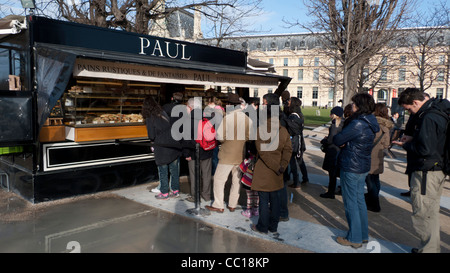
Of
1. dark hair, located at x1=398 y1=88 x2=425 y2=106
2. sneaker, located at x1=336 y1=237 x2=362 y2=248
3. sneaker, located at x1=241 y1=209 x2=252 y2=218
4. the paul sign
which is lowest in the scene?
sneaker, located at x1=336 y1=237 x2=362 y2=248

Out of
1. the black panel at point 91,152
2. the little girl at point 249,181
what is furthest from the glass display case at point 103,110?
the little girl at point 249,181

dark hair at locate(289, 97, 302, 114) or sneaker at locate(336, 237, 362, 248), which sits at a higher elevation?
dark hair at locate(289, 97, 302, 114)

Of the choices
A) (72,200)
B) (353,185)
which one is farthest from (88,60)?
(353,185)

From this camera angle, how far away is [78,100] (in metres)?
6.24

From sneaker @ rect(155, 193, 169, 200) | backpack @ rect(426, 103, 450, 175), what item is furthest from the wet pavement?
backpack @ rect(426, 103, 450, 175)

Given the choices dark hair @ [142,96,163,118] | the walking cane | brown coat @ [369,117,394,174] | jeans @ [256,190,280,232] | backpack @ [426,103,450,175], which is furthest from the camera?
dark hair @ [142,96,163,118]

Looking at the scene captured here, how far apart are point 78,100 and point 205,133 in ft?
8.70

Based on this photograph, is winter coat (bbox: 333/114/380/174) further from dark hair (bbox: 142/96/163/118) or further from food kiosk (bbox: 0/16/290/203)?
food kiosk (bbox: 0/16/290/203)

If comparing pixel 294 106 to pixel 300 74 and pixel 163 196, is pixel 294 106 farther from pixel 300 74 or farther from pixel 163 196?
pixel 300 74

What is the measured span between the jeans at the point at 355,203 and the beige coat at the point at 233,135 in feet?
4.94

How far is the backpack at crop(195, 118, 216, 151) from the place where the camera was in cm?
525

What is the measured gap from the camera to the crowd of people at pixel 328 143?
366 centimetres

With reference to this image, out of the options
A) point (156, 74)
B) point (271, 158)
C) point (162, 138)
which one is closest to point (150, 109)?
point (162, 138)

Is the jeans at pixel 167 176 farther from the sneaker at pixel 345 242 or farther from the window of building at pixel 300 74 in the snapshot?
the window of building at pixel 300 74
